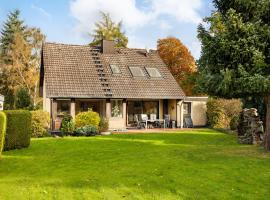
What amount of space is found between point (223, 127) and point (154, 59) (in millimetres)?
8846

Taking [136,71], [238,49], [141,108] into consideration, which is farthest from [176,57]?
[238,49]

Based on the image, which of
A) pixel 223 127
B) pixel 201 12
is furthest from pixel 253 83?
pixel 223 127

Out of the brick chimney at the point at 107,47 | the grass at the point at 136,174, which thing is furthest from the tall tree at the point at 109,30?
the grass at the point at 136,174

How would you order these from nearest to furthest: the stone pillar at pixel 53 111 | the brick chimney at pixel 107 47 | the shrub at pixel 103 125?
the shrub at pixel 103 125 → the stone pillar at pixel 53 111 → the brick chimney at pixel 107 47

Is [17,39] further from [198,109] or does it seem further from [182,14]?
[182,14]

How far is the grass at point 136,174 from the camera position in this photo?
8.16 metres

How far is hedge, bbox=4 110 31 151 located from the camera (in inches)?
623

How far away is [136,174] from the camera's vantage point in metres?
10.1

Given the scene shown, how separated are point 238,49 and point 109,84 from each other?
53.1ft

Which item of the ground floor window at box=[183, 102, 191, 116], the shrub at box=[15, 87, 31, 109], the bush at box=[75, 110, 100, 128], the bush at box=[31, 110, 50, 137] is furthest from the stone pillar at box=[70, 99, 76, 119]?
the ground floor window at box=[183, 102, 191, 116]

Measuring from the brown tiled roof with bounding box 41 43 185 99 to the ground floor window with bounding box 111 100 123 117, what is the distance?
117cm

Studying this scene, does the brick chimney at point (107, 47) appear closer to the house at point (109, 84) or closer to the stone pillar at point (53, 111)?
the house at point (109, 84)

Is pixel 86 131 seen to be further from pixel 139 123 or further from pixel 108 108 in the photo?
pixel 139 123

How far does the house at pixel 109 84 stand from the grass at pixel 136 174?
39.2 feet
